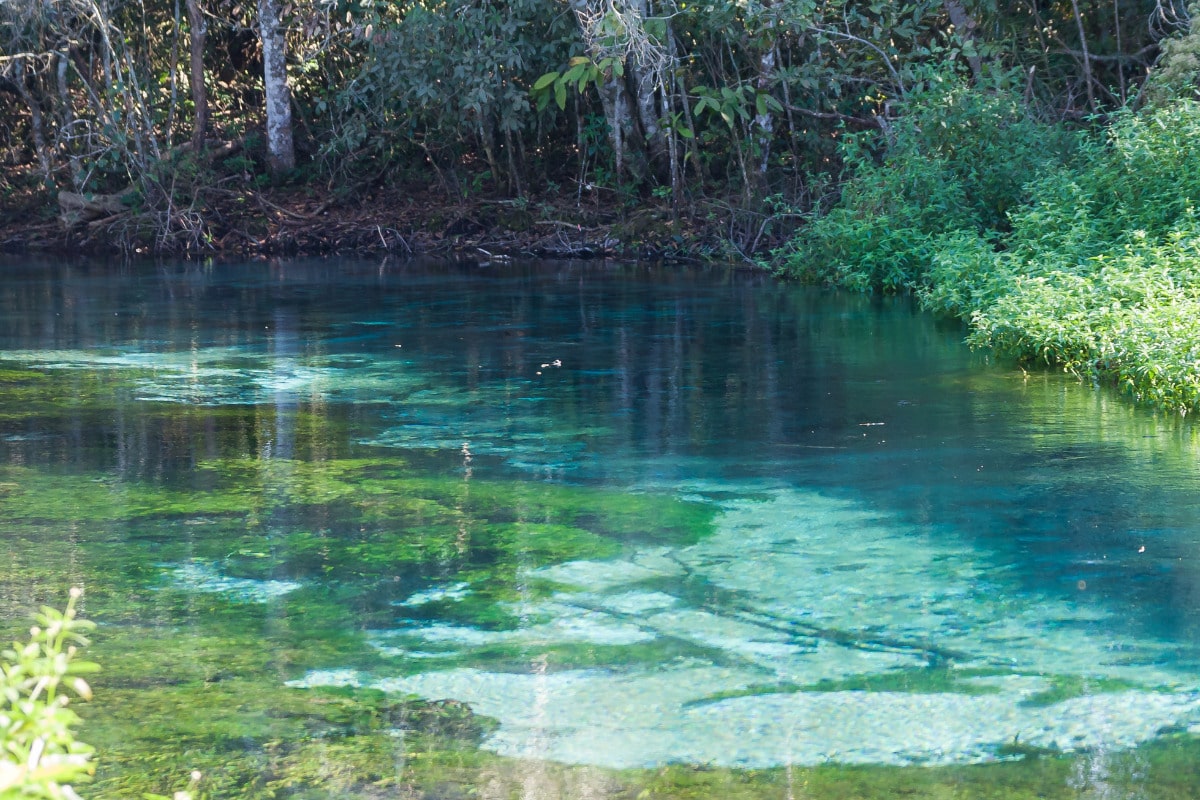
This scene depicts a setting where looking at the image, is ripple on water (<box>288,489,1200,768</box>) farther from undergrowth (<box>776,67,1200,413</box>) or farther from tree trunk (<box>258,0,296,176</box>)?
tree trunk (<box>258,0,296,176</box>)

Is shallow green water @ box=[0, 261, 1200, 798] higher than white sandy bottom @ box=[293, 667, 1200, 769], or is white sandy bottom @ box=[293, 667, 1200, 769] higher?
shallow green water @ box=[0, 261, 1200, 798]

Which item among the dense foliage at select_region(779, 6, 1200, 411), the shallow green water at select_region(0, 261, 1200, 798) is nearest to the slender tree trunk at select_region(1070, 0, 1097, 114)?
the dense foliage at select_region(779, 6, 1200, 411)

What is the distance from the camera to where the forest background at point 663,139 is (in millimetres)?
10719

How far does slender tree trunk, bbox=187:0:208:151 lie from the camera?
779 inches

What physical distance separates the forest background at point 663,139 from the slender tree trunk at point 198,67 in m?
0.15

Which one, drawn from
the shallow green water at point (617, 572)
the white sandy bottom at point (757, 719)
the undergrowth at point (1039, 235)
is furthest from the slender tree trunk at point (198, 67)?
the white sandy bottom at point (757, 719)

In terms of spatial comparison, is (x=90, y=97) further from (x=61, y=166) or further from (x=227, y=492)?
(x=227, y=492)

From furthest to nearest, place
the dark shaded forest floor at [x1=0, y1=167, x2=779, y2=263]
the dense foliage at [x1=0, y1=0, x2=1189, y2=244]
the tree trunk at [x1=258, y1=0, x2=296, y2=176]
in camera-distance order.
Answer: the tree trunk at [x1=258, y1=0, x2=296, y2=176] → the dark shaded forest floor at [x1=0, y1=167, x2=779, y2=263] → the dense foliage at [x1=0, y1=0, x2=1189, y2=244]

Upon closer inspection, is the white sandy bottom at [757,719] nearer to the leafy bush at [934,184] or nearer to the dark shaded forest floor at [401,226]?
the leafy bush at [934,184]

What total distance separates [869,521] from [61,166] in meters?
17.6

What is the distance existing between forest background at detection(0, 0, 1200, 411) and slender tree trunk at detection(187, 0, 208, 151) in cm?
15

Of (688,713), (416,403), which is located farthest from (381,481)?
(688,713)

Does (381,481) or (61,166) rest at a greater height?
(61,166)

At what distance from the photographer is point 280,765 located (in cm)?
317
